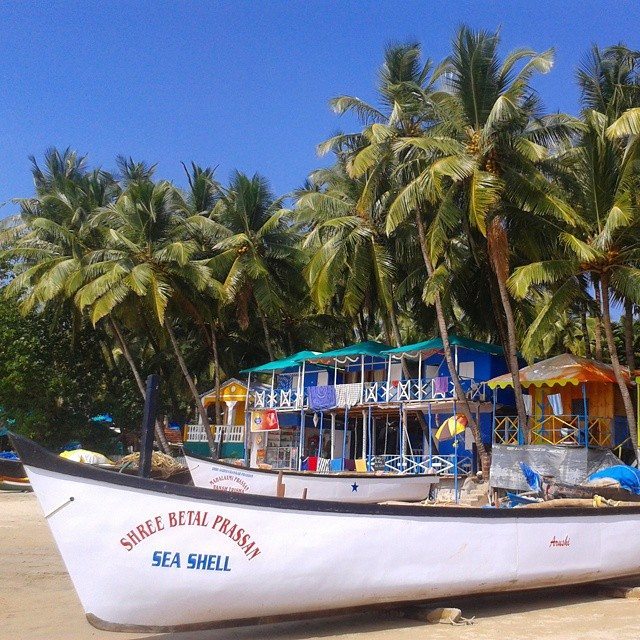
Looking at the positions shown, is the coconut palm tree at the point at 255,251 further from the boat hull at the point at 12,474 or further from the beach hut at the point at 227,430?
the boat hull at the point at 12,474

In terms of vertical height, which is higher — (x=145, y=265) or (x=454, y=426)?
(x=145, y=265)

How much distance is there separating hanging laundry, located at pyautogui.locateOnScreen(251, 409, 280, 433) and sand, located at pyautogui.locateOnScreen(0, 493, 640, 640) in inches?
713

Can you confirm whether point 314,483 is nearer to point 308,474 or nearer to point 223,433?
point 308,474

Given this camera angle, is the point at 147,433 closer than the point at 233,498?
No

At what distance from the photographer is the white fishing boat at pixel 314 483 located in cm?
1703

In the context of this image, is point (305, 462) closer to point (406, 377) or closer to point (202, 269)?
point (406, 377)

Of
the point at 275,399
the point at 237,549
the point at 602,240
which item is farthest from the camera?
the point at 275,399

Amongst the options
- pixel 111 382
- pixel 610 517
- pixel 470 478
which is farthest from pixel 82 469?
pixel 111 382

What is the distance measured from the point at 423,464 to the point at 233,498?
57.8 feet

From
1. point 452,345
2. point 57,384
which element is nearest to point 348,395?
point 452,345

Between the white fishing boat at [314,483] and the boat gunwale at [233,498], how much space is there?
8.16 metres

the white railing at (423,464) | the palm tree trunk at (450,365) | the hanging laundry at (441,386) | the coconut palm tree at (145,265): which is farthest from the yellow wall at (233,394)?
the palm tree trunk at (450,365)

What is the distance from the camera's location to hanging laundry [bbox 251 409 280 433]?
1117 inches

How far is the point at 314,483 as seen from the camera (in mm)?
18312
